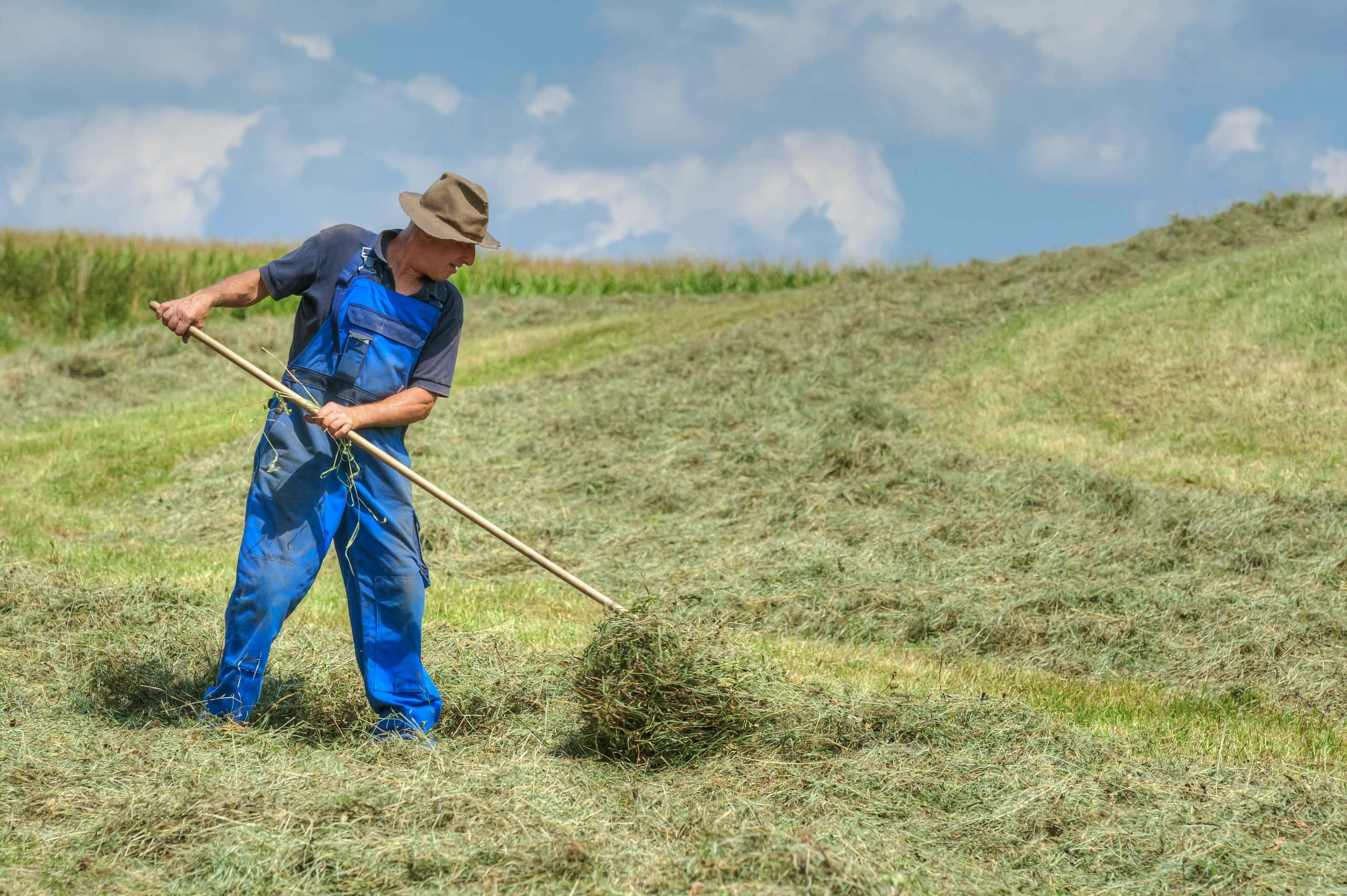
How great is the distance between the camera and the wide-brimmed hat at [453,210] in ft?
15.0

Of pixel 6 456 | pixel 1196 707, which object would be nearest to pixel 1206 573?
pixel 1196 707

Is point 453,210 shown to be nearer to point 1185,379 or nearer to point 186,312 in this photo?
point 186,312

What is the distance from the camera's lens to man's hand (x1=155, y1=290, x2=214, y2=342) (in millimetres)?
4574

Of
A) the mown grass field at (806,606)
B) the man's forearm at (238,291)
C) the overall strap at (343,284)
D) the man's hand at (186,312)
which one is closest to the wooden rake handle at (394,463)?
the man's hand at (186,312)

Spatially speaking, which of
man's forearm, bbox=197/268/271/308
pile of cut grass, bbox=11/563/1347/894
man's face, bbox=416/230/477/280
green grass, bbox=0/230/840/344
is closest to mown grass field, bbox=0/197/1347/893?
pile of cut grass, bbox=11/563/1347/894

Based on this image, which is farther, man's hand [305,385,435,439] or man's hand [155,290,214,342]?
man's hand [155,290,214,342]

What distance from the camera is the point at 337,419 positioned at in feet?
14.6

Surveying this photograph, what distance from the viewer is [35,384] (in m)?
16.4

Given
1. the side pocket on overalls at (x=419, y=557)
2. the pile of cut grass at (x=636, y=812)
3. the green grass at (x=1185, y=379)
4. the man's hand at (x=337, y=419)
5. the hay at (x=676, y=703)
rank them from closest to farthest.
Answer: the pile of cut grass at (x=636, y=812) → the man's hand at (x=337, y=419) → the hay at (x=676, y=703) → the side pocket on overalls at (x=419, y=557) → the green grass at (x=1185, y=379)

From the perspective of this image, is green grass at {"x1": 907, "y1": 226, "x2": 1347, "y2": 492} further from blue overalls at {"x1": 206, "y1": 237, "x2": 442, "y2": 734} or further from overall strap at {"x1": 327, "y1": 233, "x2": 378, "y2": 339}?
overall strap at {"x1": 327, "y1": 233, "x2": 378, "y2": 339}

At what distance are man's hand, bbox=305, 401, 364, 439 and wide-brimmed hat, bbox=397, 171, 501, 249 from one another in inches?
27.8

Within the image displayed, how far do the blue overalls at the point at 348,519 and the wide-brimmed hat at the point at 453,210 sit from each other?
0.30 m

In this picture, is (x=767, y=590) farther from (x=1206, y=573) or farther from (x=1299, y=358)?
(x=1299, y=358)

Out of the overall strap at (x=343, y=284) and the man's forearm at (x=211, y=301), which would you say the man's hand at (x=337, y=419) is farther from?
the man's forearm at (x=211, y=301)
